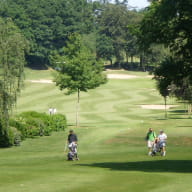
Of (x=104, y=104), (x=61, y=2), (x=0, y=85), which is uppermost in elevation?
(x=61, y=2)

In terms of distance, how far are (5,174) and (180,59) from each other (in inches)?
377

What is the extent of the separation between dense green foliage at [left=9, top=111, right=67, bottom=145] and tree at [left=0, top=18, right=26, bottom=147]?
568cm

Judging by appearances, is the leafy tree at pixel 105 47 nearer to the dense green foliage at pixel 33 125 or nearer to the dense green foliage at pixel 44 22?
the dense green foliage at pixel 44 22

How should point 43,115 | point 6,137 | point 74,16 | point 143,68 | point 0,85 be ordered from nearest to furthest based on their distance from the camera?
point 0,85 → point 6,137 → point 43,115 → point 143,68 → point 74,16

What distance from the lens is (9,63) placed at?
144 ft

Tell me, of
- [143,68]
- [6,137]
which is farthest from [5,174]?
[143,68]

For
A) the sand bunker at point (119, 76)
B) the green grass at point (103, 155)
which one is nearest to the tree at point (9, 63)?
the green grass at point (103, 155)

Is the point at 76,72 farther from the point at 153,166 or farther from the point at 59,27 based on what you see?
the point at 59,27

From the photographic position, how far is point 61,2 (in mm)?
185250

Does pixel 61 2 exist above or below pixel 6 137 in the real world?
above

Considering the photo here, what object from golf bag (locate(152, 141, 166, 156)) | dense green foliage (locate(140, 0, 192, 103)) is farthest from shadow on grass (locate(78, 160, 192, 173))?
golf bag (locate(152, 141, 166, 156))

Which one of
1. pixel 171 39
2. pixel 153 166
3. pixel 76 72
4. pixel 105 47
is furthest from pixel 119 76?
pixel 171 39

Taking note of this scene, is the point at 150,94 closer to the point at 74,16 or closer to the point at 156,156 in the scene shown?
the point at 156,156

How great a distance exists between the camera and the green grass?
24.3 m
